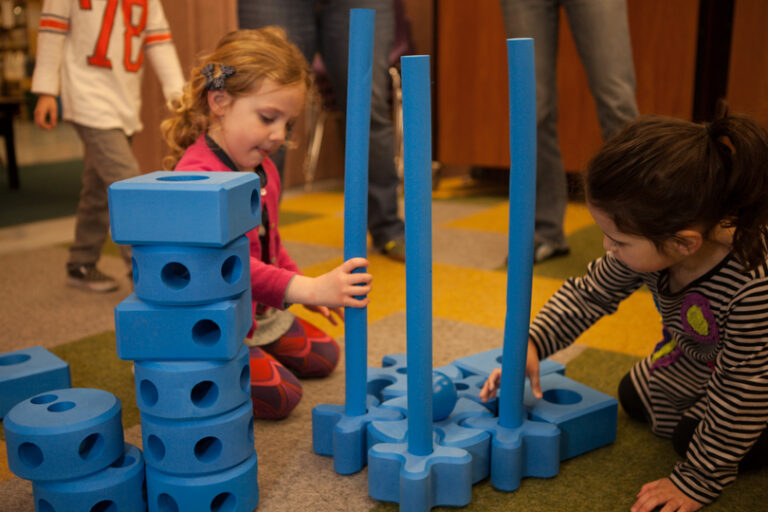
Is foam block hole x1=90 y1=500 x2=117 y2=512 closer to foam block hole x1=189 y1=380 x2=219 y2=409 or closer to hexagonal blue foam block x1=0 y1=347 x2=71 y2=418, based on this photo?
foam block hole x1=189 y1=380 x2=219 y2=409

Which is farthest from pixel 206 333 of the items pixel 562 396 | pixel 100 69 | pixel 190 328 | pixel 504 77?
pixel 504 77

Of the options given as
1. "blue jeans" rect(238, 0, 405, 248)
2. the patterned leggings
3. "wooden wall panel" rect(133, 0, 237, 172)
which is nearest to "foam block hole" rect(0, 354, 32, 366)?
the patterned leggings

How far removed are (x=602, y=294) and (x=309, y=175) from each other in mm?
2192

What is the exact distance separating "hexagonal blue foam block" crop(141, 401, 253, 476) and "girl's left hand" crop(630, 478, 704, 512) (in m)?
0.43

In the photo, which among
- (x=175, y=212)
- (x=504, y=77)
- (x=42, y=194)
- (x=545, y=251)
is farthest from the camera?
(x=42, y=194)

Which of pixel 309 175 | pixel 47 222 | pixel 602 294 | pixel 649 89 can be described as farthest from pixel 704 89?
pixel 47 222

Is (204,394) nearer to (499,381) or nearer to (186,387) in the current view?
(186,387)

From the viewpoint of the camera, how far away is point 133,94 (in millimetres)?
1666

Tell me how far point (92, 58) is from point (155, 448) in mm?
1093

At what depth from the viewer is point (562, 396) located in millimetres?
994

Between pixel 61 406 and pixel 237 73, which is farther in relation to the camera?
pixel 237 73

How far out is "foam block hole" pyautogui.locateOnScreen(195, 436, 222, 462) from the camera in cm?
76

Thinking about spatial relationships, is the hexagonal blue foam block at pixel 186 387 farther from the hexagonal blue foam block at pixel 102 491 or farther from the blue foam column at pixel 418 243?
the blue foam column at pixel 418 243

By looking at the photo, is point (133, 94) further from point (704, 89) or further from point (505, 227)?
point (704, 89)
